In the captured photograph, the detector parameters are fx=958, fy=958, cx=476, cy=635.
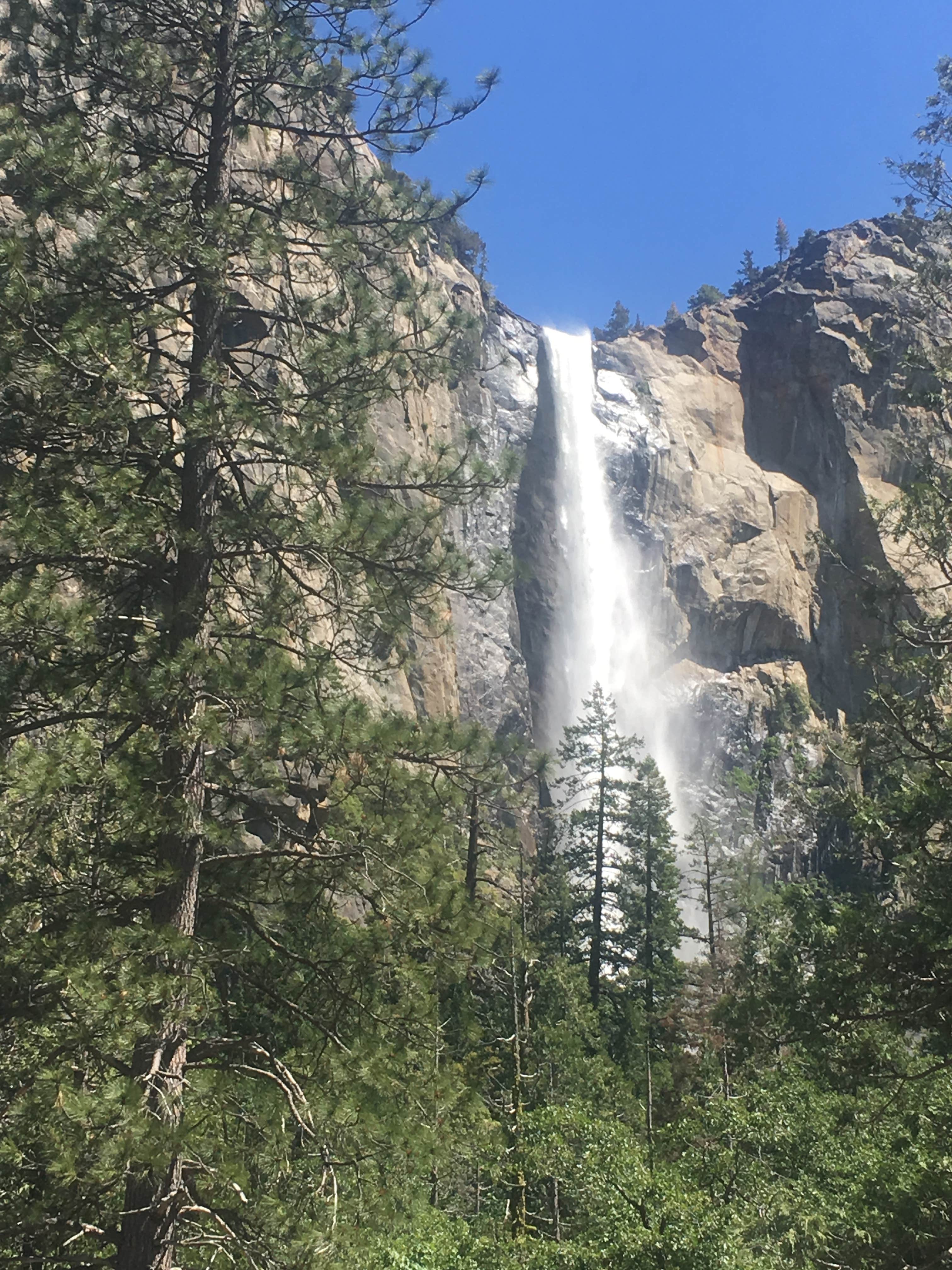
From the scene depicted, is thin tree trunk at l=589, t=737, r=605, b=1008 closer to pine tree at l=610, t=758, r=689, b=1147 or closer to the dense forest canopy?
pine tree at l=610, t=758, r=689, b=1147

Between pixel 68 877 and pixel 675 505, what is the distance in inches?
2010

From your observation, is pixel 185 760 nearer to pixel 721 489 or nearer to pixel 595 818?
pixel 595 818

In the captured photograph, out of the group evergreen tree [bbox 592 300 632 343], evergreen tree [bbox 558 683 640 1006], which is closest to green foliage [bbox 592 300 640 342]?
evergreen tree [bbox 592 300 632 343]

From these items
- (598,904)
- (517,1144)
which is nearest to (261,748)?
(517,1144)

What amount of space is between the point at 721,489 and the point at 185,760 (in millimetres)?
53416

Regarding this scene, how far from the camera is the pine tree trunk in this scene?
180 inches

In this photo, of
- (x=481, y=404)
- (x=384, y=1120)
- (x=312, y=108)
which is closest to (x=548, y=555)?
(x=481, y=404)

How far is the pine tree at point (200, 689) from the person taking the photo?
15.4 feet

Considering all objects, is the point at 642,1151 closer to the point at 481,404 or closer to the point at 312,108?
the point at 312,108

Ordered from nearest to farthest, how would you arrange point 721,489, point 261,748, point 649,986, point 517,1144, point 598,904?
point 261,748 < point 517,1144 < point 649,986 < point 598,904 < point 721,489

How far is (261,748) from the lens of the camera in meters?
5.53

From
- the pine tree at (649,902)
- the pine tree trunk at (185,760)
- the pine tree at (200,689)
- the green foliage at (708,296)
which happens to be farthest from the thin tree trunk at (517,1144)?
the green foliage at (708,296)

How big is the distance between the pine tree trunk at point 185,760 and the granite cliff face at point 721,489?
34.0m

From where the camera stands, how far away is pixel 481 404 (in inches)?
1943
